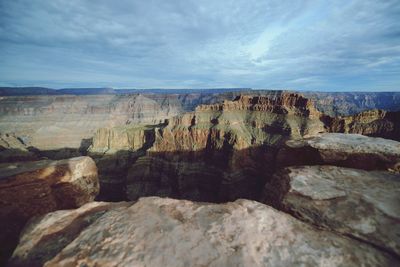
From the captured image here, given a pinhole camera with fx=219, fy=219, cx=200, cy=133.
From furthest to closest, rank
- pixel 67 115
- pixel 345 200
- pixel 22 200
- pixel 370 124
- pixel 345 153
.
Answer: pixel 67 115 < pixel 370 124 < pixel 22 200 < pixel 345 153 < pixel 345 200

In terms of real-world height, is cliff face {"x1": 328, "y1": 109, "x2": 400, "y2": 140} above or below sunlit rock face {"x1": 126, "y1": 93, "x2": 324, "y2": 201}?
above

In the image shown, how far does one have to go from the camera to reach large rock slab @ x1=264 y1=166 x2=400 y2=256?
9.35 feet

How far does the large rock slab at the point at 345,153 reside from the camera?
15.5ft

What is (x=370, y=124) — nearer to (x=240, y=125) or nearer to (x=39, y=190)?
(x=240, y=125)

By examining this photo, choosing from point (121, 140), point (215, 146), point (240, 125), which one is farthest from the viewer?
point (121, 140)

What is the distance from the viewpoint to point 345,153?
16.4 feet

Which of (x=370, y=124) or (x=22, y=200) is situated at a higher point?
(x=22, y=200)

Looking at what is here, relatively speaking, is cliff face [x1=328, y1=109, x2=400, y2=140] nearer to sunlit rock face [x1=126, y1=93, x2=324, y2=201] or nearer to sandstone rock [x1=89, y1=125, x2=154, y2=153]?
sunlit rock face [x1=126, y1=93, x2=324, y2=201]

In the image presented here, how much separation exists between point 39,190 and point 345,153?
8308mm

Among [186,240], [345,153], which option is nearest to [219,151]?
[345,153]

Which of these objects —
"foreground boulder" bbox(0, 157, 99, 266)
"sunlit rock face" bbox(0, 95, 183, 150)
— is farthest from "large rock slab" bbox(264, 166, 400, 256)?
"sunlit rock face" bbox(0, 95, 183, 150)

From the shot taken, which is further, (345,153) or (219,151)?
(219,151)

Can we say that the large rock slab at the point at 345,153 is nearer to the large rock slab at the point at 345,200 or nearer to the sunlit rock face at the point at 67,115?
the large rock slab at the point at 345,200

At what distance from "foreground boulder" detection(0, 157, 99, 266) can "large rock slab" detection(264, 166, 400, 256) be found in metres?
5.86
